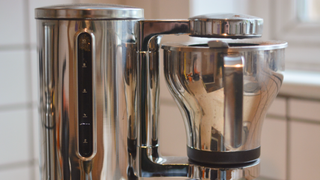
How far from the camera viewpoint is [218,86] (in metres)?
0.43

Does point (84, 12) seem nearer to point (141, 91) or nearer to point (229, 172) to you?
point (141, 91)

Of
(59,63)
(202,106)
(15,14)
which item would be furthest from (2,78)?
(202,106)

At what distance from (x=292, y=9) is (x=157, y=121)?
616mm

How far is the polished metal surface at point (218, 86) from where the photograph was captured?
433 mm

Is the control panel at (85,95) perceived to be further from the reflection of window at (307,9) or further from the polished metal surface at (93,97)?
the reflection of window at (307,9)

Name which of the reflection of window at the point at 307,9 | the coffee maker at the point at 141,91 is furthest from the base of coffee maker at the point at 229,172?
the reflection of window at the point at 307,9

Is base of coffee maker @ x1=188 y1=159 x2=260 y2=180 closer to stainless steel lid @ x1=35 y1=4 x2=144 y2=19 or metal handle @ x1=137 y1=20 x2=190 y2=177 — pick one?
metal handle @ x1=137 y1=20 x2=190 y2=177

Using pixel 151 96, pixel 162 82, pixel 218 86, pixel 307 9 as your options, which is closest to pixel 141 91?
pixel 151 96

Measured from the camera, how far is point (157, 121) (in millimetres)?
538

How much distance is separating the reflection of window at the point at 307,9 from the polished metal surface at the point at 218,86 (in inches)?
22.7

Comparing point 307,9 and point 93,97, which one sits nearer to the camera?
point 93,97

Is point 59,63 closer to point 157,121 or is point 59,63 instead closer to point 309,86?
point 157,121

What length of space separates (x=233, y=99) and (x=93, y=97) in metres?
0.18

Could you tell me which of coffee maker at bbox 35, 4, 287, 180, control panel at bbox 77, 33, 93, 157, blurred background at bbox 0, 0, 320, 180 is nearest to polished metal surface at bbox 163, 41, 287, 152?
coffee maker at bbox 35, 4, 287, 180
